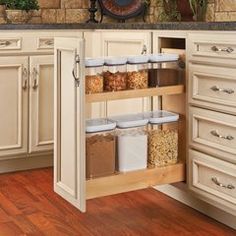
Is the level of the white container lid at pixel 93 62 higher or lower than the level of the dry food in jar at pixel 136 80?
higher

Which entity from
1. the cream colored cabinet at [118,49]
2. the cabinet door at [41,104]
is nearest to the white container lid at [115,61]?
the cream colored cabinet at [118,49]

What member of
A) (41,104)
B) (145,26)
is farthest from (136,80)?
(41,104)

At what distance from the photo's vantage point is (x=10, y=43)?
124 inches

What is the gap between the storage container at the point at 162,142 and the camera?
240 cm

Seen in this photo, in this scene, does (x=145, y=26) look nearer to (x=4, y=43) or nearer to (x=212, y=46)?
(x=212, y=46)

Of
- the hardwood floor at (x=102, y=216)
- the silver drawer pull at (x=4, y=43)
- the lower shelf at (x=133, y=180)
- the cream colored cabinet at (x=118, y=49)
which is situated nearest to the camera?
the lower shelf at (x=133, y=180)

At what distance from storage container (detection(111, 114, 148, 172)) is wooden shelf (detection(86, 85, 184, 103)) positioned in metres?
0.12

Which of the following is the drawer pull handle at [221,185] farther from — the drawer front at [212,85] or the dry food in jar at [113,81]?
the dry food in jar at [113,81]

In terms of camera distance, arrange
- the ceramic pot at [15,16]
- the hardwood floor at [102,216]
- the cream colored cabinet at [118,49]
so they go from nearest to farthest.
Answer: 1. the hardwood floor at [102,216]
2. the cream colored cabinet at [118,49]
3. the ceramic pot at [15,16]

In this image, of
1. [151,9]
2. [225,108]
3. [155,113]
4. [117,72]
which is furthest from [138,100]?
[151,9]

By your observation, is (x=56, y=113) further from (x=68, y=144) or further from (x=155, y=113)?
(x=155, y=113)

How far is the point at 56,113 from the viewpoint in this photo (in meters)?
2.36

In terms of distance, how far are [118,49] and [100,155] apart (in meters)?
1.06

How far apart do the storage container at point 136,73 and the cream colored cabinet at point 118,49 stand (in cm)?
40
